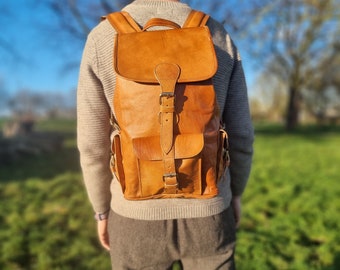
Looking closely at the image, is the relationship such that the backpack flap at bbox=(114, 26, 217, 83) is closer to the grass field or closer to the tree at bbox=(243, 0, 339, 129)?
the grass field

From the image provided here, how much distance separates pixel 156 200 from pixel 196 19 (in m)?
0.71

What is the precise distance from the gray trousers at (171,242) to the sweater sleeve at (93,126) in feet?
0.57

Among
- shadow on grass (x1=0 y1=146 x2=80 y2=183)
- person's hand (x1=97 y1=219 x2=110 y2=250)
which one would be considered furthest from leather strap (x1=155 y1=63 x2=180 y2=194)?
shadow on grass (x1=0 y1=146 x2=80 y2=183)

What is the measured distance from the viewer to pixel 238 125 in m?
1.38

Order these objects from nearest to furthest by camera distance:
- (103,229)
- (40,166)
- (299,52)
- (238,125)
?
(238,125)
(103,229)
(40,166)
(299,52)

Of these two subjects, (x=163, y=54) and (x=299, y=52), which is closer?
(x=163, y=54)

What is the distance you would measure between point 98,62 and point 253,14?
6.92 meters

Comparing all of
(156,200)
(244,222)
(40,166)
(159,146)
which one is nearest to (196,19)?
(159,146)

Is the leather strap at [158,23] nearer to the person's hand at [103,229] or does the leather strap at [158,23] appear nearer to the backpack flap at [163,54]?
the backpack flap at [163,54]

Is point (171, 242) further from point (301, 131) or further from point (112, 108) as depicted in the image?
point (301, 131)

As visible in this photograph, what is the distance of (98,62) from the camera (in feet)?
3.95

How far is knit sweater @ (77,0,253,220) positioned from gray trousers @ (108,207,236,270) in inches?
1.4

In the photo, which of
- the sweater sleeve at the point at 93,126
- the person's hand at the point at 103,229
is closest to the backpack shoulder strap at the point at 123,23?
the sweater sleeve at the point at 93,126

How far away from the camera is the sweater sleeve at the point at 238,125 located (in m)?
1.31
